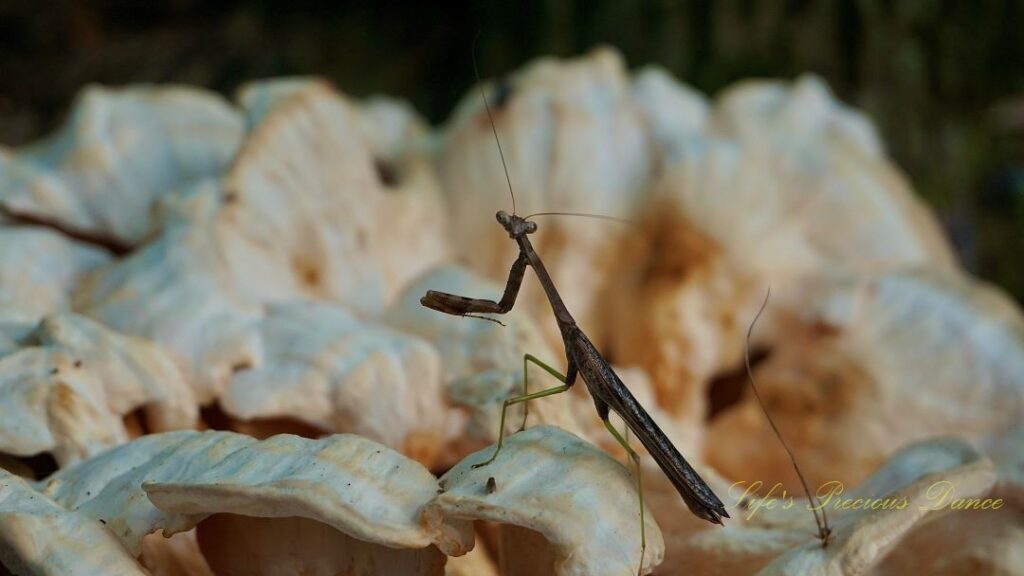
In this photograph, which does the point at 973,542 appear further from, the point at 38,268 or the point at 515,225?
the point at 38,268

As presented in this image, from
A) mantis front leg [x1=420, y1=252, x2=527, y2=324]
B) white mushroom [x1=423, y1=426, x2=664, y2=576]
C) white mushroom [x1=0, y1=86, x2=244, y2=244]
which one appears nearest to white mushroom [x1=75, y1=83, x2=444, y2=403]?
white mushroom [x1=0, y1=86, x2=244, y2=244]

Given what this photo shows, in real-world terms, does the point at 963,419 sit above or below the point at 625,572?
below

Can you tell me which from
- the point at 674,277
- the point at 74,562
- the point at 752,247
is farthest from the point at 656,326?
the point at 74,562

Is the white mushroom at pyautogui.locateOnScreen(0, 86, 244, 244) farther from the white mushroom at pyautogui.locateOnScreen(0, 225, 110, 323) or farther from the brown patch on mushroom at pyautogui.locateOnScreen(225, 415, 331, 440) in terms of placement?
the brown patch on mushroom at pyautogui.locateOnScreen(225, 415, 331, 440)

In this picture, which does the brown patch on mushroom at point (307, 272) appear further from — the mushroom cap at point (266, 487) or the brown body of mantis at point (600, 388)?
the mushroom cap at point (266, 487)

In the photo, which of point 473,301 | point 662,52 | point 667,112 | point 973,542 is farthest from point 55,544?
point 662,52

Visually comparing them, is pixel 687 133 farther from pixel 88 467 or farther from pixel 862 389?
pixel 88 467
